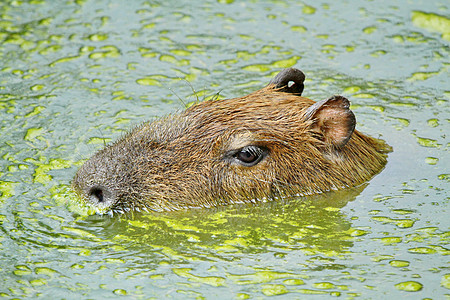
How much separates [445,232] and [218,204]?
1.76 meters

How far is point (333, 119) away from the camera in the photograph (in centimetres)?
614

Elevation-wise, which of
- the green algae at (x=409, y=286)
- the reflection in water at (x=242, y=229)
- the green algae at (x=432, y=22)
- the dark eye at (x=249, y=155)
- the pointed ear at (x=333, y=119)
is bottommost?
the reflection in water at (x=242, y=229)

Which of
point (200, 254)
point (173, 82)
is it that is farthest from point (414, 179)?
point (173, 82)

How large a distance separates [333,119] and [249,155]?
0.73 metres

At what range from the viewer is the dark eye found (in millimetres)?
6082

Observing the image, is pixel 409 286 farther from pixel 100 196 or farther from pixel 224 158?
pixel 100 196

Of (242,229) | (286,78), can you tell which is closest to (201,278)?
(242,229)

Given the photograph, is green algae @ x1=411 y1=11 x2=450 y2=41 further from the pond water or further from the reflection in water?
the reflection in water

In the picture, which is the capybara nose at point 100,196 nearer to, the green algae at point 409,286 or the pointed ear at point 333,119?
the pointed ear at point 333,119

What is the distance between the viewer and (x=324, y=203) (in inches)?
246

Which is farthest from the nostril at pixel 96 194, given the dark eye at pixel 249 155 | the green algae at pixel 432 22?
the green algae at pixel 432 22

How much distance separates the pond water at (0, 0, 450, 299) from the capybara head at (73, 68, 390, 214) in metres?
0.15

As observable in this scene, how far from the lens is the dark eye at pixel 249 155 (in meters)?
6.08

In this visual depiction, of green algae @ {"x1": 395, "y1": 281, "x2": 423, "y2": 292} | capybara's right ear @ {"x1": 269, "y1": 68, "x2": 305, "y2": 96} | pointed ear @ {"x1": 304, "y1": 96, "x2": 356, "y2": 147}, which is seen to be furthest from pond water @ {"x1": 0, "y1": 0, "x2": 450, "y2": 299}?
capybara's right ear @ {"x1": 269, "y1": 68, "x2": 305, "y2": 96}
